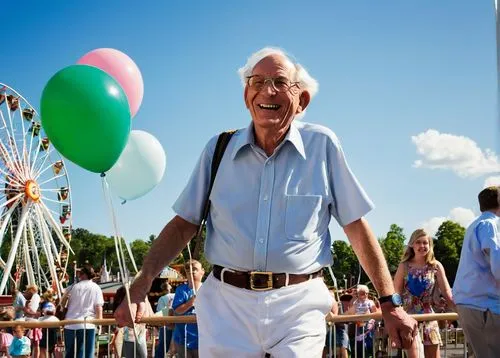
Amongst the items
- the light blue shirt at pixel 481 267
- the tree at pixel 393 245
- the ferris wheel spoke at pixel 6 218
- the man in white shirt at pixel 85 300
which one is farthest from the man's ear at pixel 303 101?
the tree at pixel 393 245

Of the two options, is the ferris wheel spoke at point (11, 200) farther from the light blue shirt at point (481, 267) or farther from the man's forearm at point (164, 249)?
the man's forearm at point (164, 249)

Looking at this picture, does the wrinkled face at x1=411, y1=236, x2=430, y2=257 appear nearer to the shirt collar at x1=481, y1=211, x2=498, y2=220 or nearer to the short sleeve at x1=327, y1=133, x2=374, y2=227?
the shirt collar at x1=481, y1=211, x2=498, y2=220

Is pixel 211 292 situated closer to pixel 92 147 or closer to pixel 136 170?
pixel 92 147

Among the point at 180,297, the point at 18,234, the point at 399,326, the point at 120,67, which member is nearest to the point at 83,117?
the point at 120,67

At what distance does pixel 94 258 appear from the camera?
107125mm

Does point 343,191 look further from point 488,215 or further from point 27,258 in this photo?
point 27,258

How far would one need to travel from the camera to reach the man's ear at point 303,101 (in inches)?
124

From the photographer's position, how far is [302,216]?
9.20ft

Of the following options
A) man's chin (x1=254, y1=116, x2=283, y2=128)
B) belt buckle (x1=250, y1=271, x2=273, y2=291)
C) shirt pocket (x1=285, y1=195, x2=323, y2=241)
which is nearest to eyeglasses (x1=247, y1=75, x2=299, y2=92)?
man's chin (x1=254, y1=116, x2=283, y2=128)

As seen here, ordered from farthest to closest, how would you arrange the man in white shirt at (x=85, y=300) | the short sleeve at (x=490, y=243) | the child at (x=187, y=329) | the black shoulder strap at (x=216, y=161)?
the man in white shirt at (x=85, y=300) < the child at (x=187, y=329) < the short sleeve at (x=490, y=243) < the black shoulder strap at (x=216, y=161)

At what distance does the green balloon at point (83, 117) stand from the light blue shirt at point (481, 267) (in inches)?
127

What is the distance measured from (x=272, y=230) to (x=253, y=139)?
1.44 ft

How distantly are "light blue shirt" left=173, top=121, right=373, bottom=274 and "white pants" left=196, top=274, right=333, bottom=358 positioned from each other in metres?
0.11

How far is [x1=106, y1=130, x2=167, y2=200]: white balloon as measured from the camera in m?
8.88
